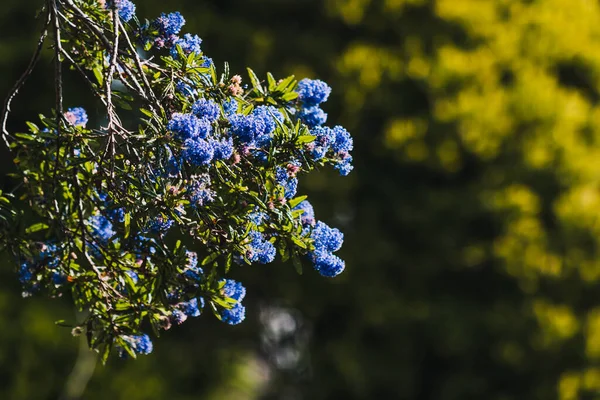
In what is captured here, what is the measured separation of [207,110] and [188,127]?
14 centimetres

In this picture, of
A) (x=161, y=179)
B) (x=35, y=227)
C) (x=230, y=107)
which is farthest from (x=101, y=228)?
(x=230, y=107)

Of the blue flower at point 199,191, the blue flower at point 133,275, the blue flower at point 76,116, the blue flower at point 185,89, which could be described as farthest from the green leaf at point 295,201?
the blue flower at point 76,116

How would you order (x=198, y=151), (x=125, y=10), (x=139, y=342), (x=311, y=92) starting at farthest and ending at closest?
(x=139, y=342) < (x=311, y=92) < (x=125, y=10) < (x=198, y=151)

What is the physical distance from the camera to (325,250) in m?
3.49

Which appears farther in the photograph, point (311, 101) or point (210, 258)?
point (311, 101)

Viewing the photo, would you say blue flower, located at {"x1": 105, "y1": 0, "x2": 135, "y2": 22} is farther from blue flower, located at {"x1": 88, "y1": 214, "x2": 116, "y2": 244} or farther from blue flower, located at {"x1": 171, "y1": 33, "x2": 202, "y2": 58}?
blue flower, located at {"x1": 88, "y1": 214, "x2": 116, "y2": 244}

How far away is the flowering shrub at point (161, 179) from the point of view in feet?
11.0

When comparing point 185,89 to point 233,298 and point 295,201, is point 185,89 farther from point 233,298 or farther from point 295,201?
point 233,298

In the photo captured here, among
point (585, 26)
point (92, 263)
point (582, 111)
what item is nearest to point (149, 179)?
point (92, 263)

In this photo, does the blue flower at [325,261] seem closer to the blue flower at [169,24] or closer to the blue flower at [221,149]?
the blue flower at [221,149]

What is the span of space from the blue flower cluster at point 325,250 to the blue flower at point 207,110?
0.61 meters

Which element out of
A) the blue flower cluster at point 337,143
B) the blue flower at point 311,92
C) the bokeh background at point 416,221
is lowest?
the blue flower cluster at point 337,143

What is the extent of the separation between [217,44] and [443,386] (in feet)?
15.2

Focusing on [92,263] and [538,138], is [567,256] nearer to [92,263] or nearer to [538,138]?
[538,138]
